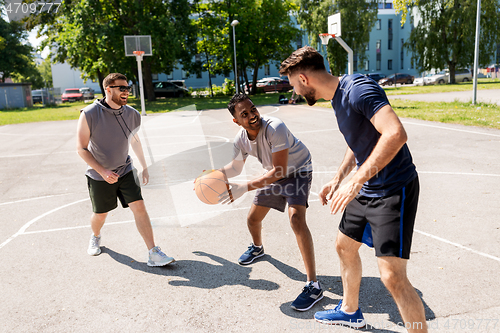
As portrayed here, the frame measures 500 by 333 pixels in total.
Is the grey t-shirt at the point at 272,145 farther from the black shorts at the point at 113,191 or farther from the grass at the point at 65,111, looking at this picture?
the grass at the point at 65,111

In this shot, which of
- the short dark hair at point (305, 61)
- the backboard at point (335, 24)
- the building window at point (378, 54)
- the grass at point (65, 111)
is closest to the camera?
the short dark hair at point (305, 61)

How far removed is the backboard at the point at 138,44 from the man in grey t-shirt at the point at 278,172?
23715 millimetres

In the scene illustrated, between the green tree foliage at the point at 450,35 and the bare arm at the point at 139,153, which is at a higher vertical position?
the green tree foliage at the point at 450,35

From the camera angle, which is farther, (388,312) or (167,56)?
(167,56)

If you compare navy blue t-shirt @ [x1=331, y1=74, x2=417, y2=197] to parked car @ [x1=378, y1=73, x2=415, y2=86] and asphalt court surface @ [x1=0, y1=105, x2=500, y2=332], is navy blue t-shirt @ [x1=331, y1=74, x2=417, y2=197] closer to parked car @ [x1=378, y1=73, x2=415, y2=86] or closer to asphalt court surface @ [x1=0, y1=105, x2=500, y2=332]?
asphalt court surface @ [x1=0, y1=105, x2=500, y2=332]

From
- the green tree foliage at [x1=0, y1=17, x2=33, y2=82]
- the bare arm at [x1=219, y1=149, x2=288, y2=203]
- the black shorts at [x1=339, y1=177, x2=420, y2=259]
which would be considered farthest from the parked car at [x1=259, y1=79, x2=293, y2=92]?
the black shorts at [x1=339, y1=177, x2=420, y2=259]

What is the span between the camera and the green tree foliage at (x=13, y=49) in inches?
Result: 1740

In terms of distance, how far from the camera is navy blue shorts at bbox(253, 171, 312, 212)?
3.83 meters

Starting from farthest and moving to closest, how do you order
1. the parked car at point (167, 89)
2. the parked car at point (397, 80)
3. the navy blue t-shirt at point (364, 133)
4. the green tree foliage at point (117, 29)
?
the parked car at point (397, 80) < the parked car at point (167, 89) < the green tree foliage at point (117, 29) < the navy blue t-shirt at point (364, 133)

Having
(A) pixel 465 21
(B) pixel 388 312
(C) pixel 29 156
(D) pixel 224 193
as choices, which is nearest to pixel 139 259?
(D) pixel 224 193

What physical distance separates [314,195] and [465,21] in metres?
39.3

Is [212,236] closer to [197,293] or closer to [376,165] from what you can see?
[197,293]

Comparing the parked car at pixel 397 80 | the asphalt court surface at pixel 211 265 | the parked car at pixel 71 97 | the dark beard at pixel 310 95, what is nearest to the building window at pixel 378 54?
A: the parked car at pixel 397 80

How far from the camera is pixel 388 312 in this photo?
3340mm
